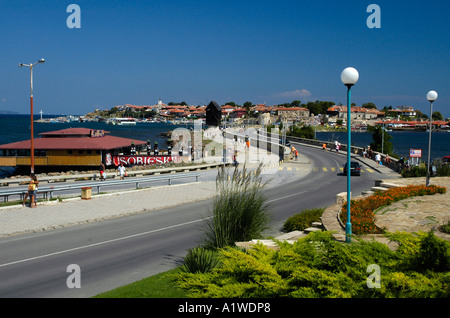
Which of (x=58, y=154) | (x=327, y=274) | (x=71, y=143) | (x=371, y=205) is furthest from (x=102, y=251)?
→ (x=71, y=143)

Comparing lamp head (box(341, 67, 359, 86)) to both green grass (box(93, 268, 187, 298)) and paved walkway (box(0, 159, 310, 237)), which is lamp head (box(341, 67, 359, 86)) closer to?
paved walkway (box(0, 159, 310, 237))

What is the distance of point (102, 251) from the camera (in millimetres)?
11938

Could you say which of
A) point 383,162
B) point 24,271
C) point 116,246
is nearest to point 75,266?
point 24,271

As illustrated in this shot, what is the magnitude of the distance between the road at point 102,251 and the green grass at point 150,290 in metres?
0.88

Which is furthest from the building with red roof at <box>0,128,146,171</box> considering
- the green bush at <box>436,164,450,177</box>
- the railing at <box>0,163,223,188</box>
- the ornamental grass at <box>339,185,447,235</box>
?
the ornamental grass at <box>339,185,447,235</box>

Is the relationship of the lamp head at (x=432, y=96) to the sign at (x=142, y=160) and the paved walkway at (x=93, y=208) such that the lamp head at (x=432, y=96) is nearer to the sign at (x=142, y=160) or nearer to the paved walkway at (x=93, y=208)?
the paved walkway at (x=93, y=208)

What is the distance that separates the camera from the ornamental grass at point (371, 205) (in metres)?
10.8

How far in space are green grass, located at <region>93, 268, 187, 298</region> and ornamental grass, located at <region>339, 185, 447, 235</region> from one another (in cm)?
523

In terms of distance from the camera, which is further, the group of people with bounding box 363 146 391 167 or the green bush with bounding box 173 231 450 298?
the group of people with bounding box 363 146 391 167

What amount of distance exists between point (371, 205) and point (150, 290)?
8.88 m

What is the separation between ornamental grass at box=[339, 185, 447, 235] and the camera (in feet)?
35.5

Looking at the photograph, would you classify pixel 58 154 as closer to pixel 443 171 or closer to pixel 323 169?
pixel 323 169

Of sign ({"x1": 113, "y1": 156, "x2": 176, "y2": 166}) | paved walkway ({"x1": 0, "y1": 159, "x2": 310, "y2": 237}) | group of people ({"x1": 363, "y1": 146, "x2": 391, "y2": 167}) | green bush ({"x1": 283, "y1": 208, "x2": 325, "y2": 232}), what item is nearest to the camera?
green bush ({"x1": 283, "y1": 208, "x2": 325, "y2": 232})
